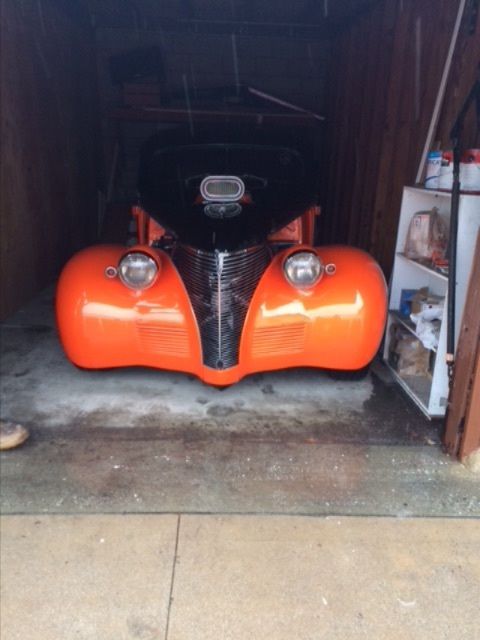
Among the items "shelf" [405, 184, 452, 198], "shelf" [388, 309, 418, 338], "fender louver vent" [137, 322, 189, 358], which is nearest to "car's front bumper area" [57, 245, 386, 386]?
"fender louver vent" [137, 322, 189, 358]

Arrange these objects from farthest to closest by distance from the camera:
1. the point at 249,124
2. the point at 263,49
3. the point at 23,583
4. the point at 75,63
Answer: the point at 263,49 → the point at 249,124 → the point at 75,63 → the point at 23,583

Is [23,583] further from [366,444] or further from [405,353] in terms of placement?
[405,353]

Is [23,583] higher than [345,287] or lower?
lower

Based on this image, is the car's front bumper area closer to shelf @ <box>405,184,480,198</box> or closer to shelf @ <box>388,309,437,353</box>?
shelf @ <box>388,309,437,353</box>

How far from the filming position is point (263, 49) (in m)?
7.72

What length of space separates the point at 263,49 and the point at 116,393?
21.6ft

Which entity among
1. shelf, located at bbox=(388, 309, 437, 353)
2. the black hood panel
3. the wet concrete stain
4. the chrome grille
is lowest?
the wet concrete stain

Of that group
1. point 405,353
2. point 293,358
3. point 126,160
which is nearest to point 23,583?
point 293,358

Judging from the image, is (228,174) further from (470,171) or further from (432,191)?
(470,171)

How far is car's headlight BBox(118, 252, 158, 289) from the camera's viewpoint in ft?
9.18

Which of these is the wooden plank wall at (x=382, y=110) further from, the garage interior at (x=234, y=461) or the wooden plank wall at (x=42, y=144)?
the wooden plank wall at (x=42, y=144)

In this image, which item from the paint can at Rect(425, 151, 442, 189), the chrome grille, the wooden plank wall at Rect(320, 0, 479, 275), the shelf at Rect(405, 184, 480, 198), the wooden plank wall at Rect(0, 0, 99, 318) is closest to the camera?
the shelf at Rect(405, 184, 480, 198)

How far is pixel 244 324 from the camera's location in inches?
109

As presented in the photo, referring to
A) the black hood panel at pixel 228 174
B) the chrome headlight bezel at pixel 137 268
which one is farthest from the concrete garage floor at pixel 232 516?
the black hood panel at pixel 228 174
